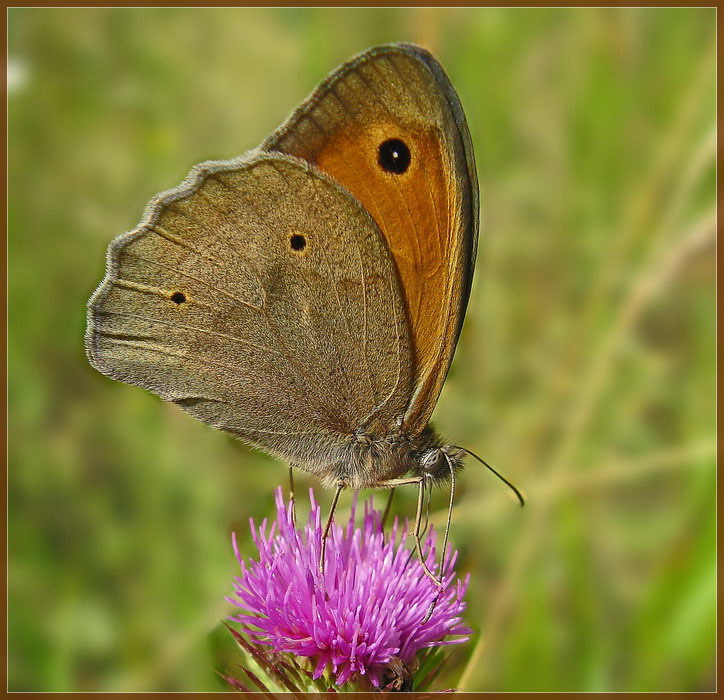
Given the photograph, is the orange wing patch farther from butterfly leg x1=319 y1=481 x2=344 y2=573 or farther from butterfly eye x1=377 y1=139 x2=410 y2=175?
butterfly leg x1=319 y1=481 x2=344 y2=573

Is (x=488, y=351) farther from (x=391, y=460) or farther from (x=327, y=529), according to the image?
(x=327, y=529)

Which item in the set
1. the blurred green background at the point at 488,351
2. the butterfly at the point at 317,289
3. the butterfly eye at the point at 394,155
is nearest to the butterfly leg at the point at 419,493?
the butterfly at the point at 317,289

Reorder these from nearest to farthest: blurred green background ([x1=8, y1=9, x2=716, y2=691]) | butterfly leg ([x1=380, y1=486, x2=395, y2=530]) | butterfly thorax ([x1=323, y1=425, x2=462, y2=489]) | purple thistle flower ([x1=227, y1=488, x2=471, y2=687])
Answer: purple thistle flower ([x1=227, y1=488, x2=471, y2=687]), butterfly thorax ([x1=323, y1=425, x2=462, y2=489]), butterfly leg ([x1=380, y1=486, x2=395, y2=530]), blurred green background ([x1=8, y1=9, x2=716, y2=691])

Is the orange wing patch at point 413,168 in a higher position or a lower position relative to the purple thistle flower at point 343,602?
higher

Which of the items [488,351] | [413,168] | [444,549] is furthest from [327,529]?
[488,351]

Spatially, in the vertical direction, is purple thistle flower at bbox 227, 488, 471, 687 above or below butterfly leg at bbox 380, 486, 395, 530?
below

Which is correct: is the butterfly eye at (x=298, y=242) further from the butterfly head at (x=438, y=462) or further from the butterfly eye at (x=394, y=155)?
the butterfly head at (x=438, y=462)

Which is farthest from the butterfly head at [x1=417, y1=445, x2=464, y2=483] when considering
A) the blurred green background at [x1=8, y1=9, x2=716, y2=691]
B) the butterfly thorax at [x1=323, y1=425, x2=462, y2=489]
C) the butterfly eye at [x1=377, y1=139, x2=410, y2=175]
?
the butterfly eye at [x1=377, y1=139, x2=410, y2=175]
